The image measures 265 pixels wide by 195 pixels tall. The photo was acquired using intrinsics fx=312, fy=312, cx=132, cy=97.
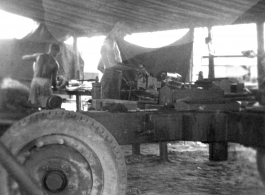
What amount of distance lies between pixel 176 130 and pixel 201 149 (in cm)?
267

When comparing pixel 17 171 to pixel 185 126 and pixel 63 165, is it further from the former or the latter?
pixel 185 126

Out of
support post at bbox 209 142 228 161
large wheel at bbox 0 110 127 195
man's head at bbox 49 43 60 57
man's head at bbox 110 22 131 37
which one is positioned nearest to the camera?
large wheel at bbox 0 110 127 195

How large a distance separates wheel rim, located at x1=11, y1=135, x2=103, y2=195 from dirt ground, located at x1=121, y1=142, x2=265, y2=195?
1228mm

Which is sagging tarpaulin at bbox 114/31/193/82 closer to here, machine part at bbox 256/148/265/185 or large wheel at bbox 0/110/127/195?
machine part at bbox 256/148/265/185

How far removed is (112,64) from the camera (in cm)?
527

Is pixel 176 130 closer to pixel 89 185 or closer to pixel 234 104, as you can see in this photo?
pixel 234 104

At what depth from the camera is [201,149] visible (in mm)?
5082

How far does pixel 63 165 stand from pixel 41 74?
100 centimetres

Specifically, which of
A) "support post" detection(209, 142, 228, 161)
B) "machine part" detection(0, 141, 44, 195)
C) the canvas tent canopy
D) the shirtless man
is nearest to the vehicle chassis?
the shirtless man

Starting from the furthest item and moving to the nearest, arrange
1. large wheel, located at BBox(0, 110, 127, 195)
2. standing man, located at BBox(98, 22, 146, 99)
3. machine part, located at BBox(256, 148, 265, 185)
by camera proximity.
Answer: standing man, located at BBox(98, 22, 146, 99)
machine part, located at BBox(256, 148, 265, 185)
large wheel, located at BBox(0, 110, 127, 195)

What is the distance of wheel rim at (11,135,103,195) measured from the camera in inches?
63.8

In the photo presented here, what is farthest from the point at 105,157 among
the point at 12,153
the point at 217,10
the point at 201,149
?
the point at 217,10

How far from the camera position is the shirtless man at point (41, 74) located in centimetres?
233

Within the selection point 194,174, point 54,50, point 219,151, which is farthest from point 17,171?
point 219,151
